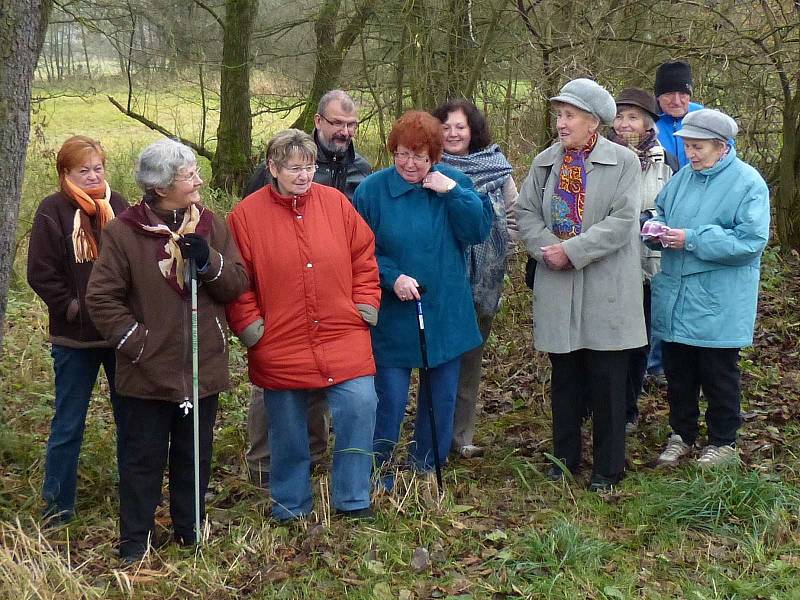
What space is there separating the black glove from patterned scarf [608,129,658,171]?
271 cm

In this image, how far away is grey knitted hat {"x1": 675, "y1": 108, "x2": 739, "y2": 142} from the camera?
4.79 m

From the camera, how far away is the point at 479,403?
6.71m

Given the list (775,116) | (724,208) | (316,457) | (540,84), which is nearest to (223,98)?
(540,84)

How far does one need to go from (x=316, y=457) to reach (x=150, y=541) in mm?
1321

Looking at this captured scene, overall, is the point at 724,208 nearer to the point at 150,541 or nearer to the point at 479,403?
the point at 479,403

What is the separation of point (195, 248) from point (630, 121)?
2830 mm

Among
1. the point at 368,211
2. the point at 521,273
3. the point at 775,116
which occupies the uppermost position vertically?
the point at 775,116

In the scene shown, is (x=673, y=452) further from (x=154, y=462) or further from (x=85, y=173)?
(x=85, y=173)

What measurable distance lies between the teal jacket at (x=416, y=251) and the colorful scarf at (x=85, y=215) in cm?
127

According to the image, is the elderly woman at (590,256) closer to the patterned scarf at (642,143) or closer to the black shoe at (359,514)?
the patterned scarf at (642,143)

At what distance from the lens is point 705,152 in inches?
192

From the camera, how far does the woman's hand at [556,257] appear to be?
467 cm

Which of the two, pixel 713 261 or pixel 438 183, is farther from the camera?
pixel 713 261

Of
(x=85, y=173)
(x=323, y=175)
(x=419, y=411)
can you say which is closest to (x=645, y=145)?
(x=323, y=175)
